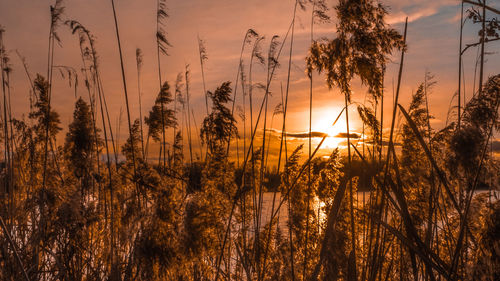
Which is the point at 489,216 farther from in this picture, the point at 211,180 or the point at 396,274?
the point at 396,274

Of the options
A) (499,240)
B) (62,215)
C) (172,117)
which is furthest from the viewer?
(172,117)

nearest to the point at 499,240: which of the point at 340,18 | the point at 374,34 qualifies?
the point at 374,34

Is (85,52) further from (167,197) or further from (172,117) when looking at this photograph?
(167,197)

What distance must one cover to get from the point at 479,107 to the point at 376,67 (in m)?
0.42

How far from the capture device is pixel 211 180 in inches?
89.5

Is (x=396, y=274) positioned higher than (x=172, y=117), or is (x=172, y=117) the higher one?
(x=172, y=117)

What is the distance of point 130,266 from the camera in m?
2.08

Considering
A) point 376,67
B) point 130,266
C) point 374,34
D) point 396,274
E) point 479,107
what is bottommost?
point 396,274

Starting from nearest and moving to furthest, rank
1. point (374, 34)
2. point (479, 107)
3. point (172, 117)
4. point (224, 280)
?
point (479, 107) < point (374, 34) < point (224, 280) < point (172, 117)

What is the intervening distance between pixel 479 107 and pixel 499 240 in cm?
47

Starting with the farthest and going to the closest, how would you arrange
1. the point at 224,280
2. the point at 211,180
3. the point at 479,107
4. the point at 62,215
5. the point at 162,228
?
the point at 224,280, the point at 211,180, the point at 62,215, the point at 162,228, the point at 479,107

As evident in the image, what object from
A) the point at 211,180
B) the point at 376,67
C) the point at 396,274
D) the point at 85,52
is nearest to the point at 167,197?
the point at 211,180

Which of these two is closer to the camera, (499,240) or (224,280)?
(499,240)

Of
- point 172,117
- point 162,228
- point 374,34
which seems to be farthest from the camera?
point 172,117
